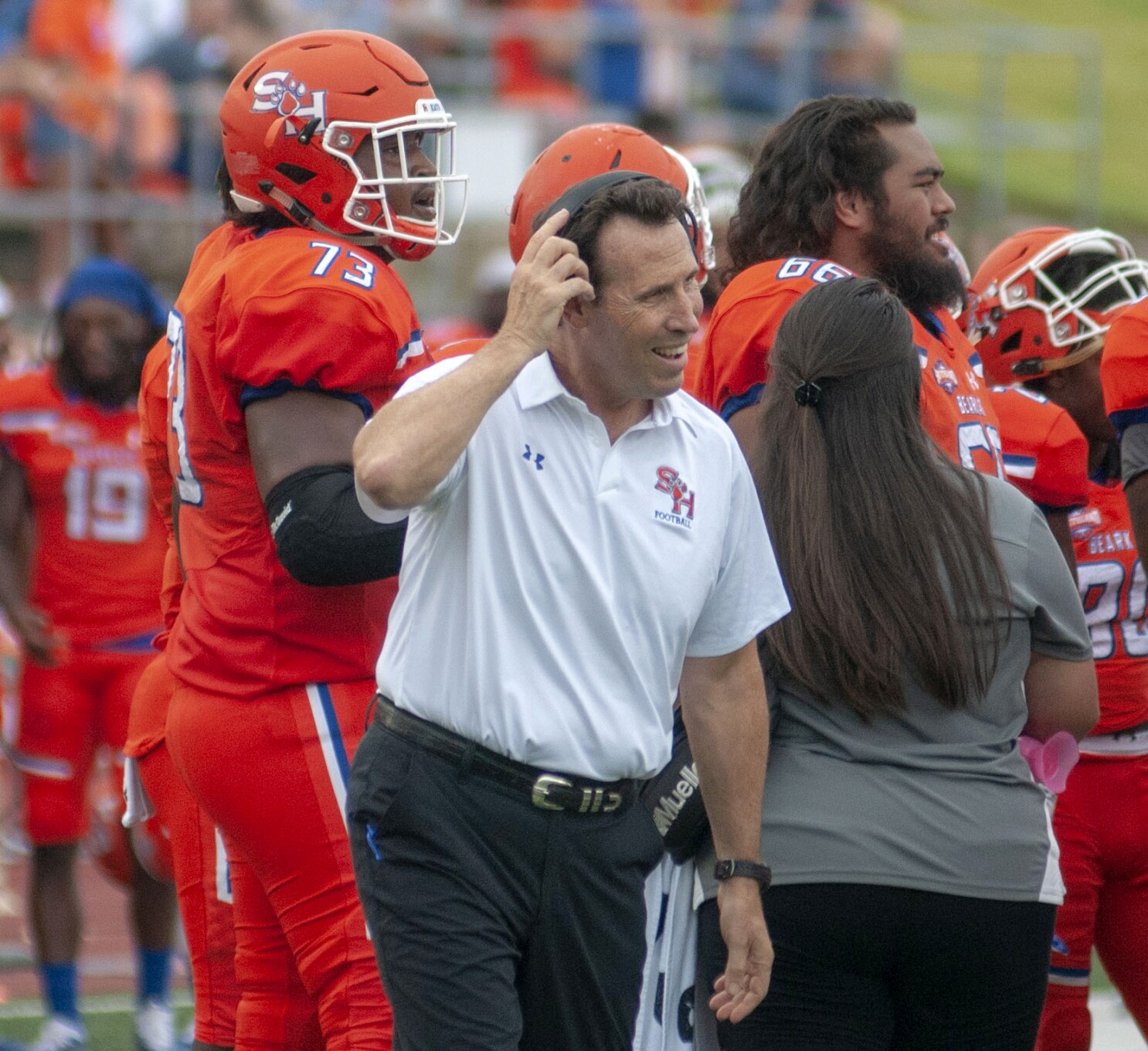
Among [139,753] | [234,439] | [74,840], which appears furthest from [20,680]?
[234,439]

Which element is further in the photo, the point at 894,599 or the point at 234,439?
the point at 234,439

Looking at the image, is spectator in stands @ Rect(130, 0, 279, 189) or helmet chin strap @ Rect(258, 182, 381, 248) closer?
helmet chin strap @ Rect(258, 182, 381, 248)

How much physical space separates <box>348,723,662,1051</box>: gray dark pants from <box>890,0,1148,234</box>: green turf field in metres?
12.1

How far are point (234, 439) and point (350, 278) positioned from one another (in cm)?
36

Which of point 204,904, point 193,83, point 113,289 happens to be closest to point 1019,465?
point 204,904

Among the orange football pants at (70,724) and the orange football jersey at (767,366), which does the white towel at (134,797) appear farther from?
the orange football pants at (70,724)

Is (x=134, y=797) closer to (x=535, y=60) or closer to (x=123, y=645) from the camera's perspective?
(x=123, y=645)

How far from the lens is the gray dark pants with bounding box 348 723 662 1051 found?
114 inches

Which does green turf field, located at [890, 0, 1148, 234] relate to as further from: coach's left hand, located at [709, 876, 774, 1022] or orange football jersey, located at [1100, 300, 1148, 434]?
coach's left hand, located at [709, 876, 774, 1022]

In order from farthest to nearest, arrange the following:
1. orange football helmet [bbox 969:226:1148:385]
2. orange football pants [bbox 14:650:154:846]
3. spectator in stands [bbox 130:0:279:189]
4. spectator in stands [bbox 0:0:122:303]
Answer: spectator in stands [bbox 130:0:279:189]
spectator in stands [bbox 0:0:122:303]
orange football pants [bbox 14:650:154:846]
orange football helmet [bbox 969:226:1148:385]

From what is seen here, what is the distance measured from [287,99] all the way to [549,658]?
55.8 inches

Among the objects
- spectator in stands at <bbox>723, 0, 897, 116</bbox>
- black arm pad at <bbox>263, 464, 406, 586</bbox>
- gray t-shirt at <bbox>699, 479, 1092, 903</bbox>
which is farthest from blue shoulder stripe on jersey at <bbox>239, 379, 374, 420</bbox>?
spectator in stands at <bbox>723, 0, 897, 116</bbox>

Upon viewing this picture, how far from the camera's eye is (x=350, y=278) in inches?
134

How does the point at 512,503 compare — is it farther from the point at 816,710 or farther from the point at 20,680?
the point at 20,680
